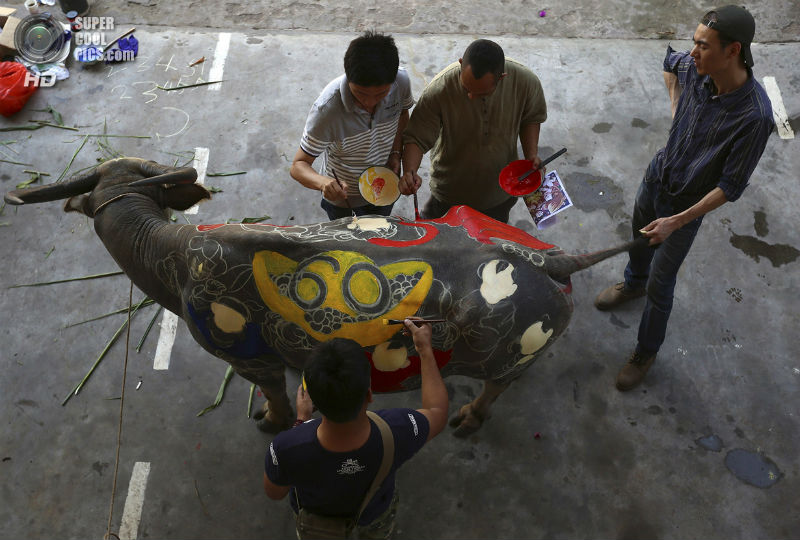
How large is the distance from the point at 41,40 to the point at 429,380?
5666mm

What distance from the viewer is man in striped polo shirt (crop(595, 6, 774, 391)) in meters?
3.01

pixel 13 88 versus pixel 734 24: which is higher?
pixel 734 24

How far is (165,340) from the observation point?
436 cm

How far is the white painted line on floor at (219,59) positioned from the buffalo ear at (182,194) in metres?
2.88

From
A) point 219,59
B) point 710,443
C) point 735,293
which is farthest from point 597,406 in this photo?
point 219,59

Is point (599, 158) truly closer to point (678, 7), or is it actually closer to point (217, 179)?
point (678, 7)

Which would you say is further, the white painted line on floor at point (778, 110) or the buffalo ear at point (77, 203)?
the white painted line on floor at point (778, 110)

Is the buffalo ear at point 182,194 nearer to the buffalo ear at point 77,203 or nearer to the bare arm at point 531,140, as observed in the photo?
the buffalo ear at point 77,203

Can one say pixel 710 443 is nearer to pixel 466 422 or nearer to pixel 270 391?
pixel 466 422

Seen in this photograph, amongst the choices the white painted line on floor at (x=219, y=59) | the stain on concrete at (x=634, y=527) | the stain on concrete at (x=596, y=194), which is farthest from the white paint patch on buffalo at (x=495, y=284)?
the white painted line on floor at (x=219, y=59)

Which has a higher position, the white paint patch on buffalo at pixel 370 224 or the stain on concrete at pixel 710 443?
the white paint patch on buffalo at pixel 370 224

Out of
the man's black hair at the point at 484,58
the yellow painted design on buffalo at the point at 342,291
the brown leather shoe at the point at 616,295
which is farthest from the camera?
the brown leather shoe at the point at 616,295

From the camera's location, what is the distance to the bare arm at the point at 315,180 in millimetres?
3367

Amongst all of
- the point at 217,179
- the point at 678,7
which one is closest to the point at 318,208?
the point at 217,179
